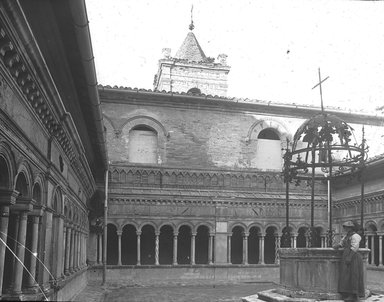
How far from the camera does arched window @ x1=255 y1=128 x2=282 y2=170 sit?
23.5 metres

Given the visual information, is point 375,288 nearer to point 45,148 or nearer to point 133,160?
point 133,160

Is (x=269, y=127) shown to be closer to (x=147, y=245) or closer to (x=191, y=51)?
(x=147, y=245)

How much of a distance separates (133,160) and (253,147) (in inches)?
217

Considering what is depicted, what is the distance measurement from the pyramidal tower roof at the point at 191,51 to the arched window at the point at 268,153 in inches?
369

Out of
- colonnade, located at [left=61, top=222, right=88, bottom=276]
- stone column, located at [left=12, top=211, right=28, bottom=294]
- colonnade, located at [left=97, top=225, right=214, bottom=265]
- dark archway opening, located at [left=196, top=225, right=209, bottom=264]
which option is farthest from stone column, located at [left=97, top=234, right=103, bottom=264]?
stone column, located at [left=12, top=211, right=28, bottom=294]

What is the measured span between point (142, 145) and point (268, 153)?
5.87 m

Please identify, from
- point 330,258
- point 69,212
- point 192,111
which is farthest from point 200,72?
point 330,258

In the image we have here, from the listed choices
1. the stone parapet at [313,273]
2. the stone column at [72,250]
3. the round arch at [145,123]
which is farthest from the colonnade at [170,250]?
the stone parapet at [313,273]

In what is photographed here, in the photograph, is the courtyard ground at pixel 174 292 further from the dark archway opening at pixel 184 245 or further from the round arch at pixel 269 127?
the round arch at pixel 269 127

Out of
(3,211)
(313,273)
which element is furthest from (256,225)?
(3,211)

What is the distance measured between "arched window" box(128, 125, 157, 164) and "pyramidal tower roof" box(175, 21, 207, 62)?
1015 centimetres

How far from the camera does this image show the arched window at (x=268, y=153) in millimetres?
23484

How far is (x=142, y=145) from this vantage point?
2214 cm

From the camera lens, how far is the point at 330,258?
9.11 metres
